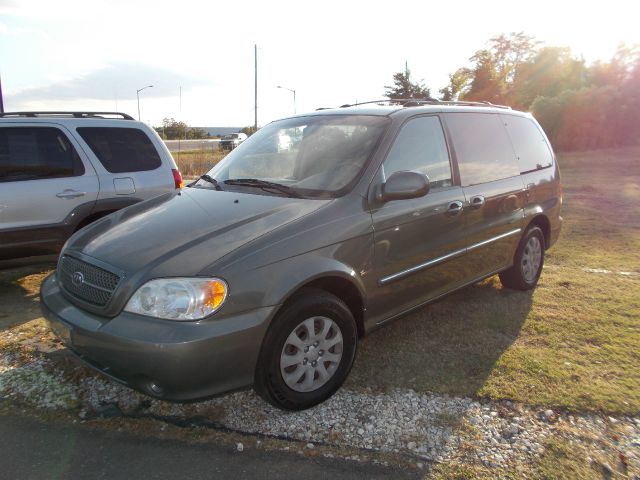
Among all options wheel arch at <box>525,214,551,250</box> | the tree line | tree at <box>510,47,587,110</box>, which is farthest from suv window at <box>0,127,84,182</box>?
tree at <box>510,47,587,110</box>

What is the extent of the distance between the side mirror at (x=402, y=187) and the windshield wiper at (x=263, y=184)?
558mm

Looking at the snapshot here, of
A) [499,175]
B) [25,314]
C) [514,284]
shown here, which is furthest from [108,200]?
[514,284]

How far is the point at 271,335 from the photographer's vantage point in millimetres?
2805

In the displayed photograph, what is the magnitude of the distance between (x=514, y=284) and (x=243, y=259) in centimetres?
346

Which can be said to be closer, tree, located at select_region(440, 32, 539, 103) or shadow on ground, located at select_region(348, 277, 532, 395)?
shadow on ground, located at select_region(348, 277, 532, 395)

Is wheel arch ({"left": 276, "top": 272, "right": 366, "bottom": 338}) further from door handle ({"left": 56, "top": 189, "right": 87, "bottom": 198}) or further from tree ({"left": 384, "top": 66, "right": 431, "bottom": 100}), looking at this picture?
tree ({"left": 384, "top": 66, "right": 431, "bottom": 100})

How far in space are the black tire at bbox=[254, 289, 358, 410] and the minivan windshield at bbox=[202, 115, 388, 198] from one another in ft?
2.48

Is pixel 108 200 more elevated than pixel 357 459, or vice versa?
pixel 108 200

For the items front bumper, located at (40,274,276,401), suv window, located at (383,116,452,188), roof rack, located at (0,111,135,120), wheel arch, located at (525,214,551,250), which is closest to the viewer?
front bumper, located at (40,274,276,401)

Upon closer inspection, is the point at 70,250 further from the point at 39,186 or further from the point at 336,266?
the point at 39,186

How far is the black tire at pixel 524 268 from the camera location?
507cm

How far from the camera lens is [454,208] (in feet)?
13.0

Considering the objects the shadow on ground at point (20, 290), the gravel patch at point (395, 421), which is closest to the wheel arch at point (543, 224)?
the gravel patch at point (395, 421)

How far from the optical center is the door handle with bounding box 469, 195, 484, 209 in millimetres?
4191
